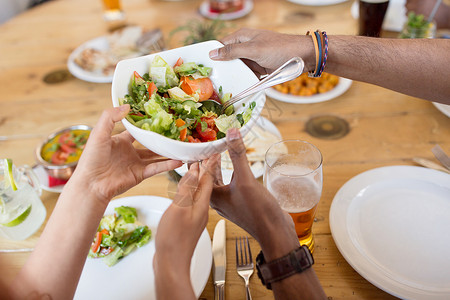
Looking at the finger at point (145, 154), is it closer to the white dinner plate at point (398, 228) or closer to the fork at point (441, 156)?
the white dinner plate at point (398, 228)

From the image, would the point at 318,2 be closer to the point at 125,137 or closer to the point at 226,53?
the point at 226,53

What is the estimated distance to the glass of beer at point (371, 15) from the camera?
191cm

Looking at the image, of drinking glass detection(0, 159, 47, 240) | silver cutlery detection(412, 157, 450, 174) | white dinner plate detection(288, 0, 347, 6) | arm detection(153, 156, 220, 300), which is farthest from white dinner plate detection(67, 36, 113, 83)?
silver cutlery detection(412, 157, 450, 174)

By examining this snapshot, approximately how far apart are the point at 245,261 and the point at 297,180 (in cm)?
29

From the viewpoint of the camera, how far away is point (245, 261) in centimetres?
106

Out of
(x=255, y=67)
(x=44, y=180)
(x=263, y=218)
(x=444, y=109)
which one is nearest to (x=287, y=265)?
(x=263, y=218)

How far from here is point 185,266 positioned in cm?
80

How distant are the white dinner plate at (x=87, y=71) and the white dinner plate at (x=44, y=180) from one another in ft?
2.08

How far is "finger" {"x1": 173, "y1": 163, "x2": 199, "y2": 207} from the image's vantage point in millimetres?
866

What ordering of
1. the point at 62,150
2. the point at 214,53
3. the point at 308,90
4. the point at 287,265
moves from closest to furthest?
the point at 287,265 → the point at 214,53 → the point at 62,150 → the point at 308,90

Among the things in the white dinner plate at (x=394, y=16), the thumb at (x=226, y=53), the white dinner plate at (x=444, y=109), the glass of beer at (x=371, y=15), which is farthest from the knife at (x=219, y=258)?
the white dinner plate at (x=394, y=16)

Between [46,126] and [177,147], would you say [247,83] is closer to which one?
[177,147]

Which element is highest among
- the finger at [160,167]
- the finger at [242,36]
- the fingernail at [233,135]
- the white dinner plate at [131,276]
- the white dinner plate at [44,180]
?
the fingernail at [233,135]

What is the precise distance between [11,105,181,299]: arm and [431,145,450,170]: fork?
0.93 metres
